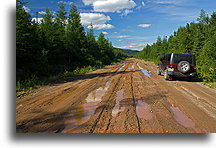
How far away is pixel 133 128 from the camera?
10.9 ft

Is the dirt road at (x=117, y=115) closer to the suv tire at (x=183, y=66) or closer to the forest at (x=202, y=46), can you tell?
A: the suv tire at (x=183, y=66)

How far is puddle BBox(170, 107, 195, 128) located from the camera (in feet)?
11.8

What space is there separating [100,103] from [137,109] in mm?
1363

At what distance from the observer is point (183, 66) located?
9617 mm

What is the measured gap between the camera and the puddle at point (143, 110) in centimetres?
406

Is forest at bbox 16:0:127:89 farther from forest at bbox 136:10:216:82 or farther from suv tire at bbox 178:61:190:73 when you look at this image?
forest at bbox 136:10:216:82

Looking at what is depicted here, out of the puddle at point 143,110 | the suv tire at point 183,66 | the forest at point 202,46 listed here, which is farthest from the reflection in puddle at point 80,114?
the forest at point 202,46

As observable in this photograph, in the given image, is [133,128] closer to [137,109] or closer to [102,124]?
[102,124]

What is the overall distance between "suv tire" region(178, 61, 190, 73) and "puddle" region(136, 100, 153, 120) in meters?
5.81

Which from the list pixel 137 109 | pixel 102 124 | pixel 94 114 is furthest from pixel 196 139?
pixel 94 114

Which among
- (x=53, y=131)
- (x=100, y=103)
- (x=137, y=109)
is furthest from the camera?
(x=100, y=103)

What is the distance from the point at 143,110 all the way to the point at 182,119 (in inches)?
43.2

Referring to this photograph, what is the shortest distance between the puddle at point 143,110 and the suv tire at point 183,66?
19.1 feet

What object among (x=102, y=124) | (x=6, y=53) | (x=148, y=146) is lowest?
(x=148, y=146)
